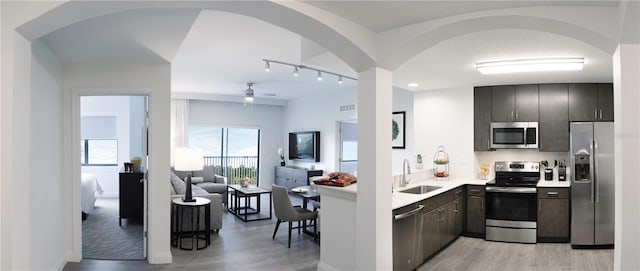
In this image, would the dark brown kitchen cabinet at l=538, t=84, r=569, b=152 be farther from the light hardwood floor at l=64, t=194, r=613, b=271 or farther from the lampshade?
the lampshade

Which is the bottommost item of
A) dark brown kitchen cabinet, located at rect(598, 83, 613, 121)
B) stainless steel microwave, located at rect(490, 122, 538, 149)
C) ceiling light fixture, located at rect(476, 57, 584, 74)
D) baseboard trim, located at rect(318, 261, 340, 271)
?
baseboard trim, located at rect(318, 261, 340, 271)

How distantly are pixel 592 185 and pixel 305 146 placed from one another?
5873mm

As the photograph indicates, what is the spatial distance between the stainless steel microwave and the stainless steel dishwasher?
234 cm

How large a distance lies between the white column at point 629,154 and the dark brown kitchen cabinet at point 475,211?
274 centimetres

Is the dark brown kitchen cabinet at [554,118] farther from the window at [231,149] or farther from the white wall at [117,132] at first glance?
the white wall at [117,132]

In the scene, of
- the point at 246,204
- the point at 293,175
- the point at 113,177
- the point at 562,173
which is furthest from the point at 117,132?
the point at 562,173

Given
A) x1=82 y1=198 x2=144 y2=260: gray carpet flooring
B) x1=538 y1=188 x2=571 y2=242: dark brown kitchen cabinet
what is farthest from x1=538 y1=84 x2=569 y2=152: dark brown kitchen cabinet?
x1=82 y1=198 x2=144 y2=260: gray carpet flooring

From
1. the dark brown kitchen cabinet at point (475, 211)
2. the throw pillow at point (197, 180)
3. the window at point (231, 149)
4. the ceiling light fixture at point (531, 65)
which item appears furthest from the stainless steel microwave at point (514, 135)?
the window at point (231, 149)

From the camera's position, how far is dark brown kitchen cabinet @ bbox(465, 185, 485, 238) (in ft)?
16.6

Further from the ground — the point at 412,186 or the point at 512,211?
the point at 412,186

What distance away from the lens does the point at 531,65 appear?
4.02 metres

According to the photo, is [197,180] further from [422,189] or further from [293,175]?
[422,189]

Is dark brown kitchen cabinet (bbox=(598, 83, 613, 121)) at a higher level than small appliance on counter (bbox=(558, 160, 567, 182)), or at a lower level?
higher

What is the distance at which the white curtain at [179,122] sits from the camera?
28.9 ft
